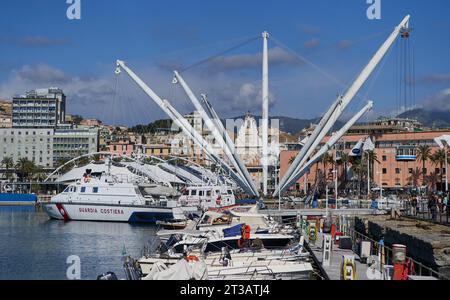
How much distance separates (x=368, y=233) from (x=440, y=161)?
44.2 meters

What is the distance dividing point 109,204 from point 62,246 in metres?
20.7

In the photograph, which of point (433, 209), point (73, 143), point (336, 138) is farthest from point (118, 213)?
point (73, 143)

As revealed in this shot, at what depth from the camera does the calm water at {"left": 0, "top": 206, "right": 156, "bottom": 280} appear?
33066 millimetres

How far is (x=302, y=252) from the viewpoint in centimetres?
2659

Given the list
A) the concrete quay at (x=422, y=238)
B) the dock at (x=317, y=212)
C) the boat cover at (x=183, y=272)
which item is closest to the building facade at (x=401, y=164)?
the dock at (x=317, y=212)

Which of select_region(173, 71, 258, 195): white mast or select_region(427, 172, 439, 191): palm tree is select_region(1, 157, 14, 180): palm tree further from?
select_region(173, 71, 258, 195): white mast

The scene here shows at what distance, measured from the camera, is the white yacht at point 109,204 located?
64.6 meters

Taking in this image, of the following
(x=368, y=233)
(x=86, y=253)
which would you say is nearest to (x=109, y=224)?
(x=86, y=253)

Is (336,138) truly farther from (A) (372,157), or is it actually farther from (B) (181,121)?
(A) (372,157)

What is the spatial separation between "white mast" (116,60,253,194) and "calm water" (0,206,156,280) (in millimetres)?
7993

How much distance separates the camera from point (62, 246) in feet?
144

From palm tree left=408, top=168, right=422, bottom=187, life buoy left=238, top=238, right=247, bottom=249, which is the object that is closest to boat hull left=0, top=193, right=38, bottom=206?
palm tree left=408, top=168, right=422, bottom=187

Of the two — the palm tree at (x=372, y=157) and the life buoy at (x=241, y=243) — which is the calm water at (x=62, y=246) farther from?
the palm tree at (x=372, y=157)
